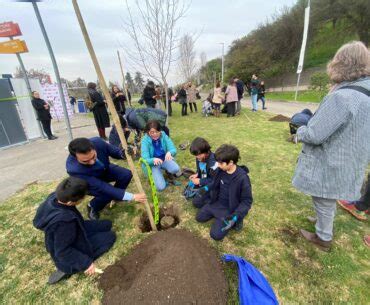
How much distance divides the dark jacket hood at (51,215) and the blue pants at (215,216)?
1.52 m

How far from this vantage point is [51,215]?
1959 mm

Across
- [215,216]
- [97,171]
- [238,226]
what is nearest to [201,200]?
[215,216]

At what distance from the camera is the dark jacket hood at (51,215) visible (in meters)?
1.95

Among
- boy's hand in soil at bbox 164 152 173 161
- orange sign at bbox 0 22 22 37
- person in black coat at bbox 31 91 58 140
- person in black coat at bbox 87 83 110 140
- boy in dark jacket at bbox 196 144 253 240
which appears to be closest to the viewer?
boy in dark jacket at bbox 196 144 253 240

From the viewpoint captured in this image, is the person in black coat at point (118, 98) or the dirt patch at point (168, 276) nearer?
the dirt patch at point (168, 276)

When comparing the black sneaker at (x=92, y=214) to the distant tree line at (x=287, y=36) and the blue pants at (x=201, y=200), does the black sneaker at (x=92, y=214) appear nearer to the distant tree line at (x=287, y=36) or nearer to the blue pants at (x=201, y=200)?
the blue pants at (x=201, y=200)

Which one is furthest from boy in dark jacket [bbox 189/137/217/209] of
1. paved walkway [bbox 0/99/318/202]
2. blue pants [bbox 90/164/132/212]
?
paved walkway [bbox 0/99/318/202]

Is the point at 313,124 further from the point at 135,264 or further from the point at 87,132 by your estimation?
the point at 87,132

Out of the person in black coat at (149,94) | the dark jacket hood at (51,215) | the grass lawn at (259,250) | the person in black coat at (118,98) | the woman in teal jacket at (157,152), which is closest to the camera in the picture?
the dark jacket hood at (51,215)

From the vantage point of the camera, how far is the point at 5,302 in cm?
213

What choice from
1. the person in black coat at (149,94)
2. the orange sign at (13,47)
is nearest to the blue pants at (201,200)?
the person in black coat at (149,94)

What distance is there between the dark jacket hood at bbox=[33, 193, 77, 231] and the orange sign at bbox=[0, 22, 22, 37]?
784 cm

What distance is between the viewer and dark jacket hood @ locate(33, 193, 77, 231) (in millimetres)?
1951

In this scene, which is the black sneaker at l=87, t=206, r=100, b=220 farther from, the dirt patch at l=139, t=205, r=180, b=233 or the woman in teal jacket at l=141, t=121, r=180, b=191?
the woman in teal jacket at l=141, t=121, r=180, b=191
